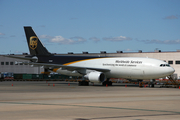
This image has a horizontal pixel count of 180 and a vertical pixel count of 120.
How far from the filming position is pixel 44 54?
55.4m

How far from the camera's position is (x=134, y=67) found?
44812 mm

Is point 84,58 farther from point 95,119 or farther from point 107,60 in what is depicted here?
point 95,119

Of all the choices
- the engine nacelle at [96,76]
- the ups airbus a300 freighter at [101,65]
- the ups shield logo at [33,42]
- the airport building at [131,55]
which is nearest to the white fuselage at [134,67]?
the ups airbus a300 freighter at [101,65]

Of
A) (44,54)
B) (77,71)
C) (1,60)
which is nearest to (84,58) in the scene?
(77,71)

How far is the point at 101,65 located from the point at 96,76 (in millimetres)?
4003

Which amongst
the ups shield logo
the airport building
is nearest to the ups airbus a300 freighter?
the ups shield logo

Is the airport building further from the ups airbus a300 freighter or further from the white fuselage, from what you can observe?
the white fuselage

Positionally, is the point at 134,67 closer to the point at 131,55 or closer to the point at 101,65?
the point at 101,65

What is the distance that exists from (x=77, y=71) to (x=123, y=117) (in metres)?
35.6

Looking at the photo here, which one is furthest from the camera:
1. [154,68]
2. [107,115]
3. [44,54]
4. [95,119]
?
[44,54]

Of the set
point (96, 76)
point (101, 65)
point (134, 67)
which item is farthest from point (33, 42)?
point (134, 67)

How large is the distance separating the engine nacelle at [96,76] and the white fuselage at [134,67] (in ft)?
5.57

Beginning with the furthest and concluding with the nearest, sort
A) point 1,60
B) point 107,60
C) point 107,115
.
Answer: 1. point 1,60
2. point 107,60
3. point 107,115

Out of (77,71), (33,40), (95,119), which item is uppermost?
(33,40)
